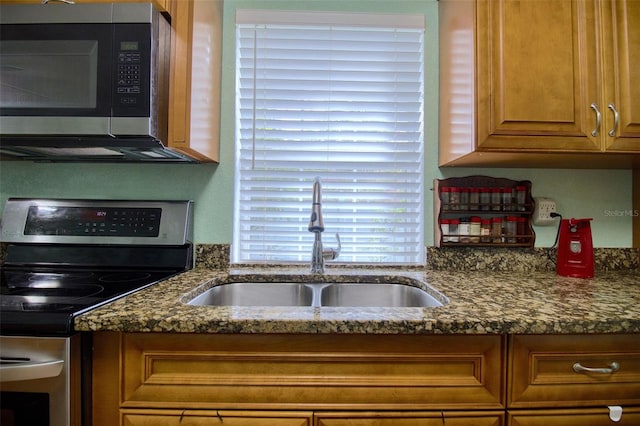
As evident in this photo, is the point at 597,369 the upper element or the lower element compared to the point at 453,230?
lower

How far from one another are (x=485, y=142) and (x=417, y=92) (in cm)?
52

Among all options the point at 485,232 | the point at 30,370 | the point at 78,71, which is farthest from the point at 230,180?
the point at 485,232

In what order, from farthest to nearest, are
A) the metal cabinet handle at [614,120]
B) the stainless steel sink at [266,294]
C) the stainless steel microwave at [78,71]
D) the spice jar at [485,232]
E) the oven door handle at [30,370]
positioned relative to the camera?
the spice jar at [485,232], the stainless steel sink at [266,294], the metal cabinet handle at [614,120], the stainless steel microwave at [78,71], the oven door handle at [30,370]

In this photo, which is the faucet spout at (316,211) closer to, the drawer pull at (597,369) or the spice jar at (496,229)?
the spice jar at (496,229)

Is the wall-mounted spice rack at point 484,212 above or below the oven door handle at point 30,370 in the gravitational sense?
above

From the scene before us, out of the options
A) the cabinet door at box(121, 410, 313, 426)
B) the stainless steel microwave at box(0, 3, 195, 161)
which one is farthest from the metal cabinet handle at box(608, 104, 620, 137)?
the stainless steel microwave at box(0, 3, 195, 161)

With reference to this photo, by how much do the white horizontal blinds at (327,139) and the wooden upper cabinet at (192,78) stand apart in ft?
0.66

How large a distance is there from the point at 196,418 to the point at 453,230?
1182 mm

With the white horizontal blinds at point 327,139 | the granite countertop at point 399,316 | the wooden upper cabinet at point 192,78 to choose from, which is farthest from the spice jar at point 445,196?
the wooden upper cabinet at point 192,78

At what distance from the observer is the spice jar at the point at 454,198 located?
1406 mm

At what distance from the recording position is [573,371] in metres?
0.81

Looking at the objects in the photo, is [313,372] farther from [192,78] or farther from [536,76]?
[536,76]

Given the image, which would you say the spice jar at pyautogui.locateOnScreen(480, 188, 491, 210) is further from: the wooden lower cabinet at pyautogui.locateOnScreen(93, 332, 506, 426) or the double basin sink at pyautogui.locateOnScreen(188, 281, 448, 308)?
the wooden lower cabinet at pyautogui.locateOnScreen(93, 332, 506, 426)

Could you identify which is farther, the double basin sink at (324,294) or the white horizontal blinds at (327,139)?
the white horizontal blinds at (327,139)
